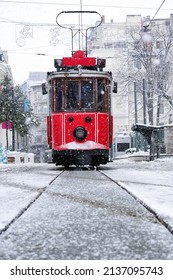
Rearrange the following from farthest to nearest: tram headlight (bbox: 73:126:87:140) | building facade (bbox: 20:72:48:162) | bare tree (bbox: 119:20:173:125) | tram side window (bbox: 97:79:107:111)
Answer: building facade (bbox: 20:72:48:162), bare tree (bbox: 119:20:173:125), tram side window (bbox: 97:79:107:111), tram headlight (bbox: 73:126:87:140)

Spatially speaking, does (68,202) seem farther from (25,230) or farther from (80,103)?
(80,103)

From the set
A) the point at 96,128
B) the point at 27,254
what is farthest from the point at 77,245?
the point at 96,128

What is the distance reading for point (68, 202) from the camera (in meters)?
3.73

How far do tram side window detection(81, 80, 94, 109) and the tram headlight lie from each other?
0.61 metres

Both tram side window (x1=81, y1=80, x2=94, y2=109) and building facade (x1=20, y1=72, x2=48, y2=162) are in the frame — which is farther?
building facade (x1=20, y1=72, x2=48, y2=162)

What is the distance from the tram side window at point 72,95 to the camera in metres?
11.6

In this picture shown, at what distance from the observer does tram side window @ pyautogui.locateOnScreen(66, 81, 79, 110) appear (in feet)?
37.9

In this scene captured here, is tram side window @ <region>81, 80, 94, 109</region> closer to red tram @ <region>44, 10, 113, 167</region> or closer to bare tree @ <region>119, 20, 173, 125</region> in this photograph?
red tram @ <region>44, 10, 113, 167</region>

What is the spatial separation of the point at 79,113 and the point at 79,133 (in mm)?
544

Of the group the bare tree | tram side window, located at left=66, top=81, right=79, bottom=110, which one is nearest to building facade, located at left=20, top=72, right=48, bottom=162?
the bare tree

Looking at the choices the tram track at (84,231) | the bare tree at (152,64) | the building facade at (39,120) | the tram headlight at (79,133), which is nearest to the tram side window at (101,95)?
the tram headlight at (79,133)

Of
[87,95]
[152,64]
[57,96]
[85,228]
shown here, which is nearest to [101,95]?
[87,95]

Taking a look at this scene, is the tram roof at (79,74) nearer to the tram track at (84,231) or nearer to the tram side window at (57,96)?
the tram side window at (57,96)
